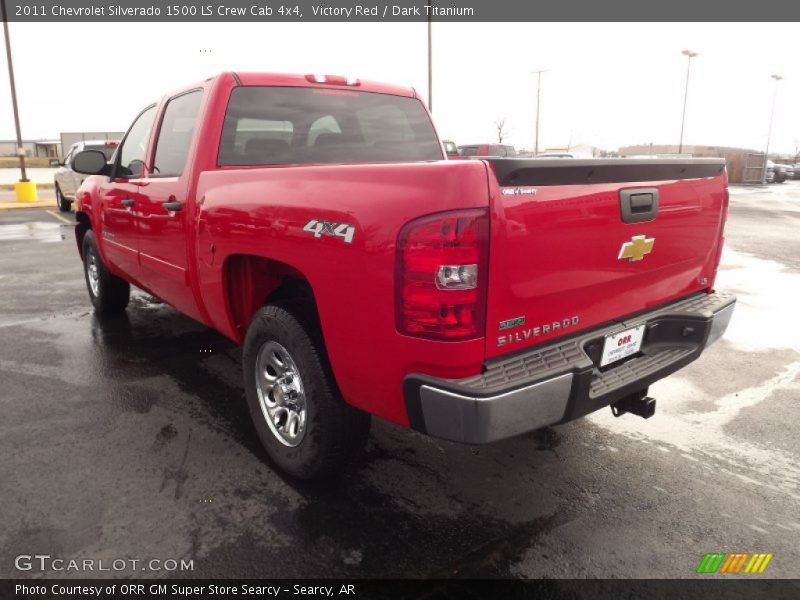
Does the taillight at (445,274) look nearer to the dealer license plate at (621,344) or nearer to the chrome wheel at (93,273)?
the dealer license plate at (621,344)

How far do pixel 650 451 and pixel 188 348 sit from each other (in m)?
3.58

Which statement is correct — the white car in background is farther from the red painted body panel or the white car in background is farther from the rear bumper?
the rear bumper

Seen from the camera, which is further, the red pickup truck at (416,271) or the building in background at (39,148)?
the building in background at (39,148)

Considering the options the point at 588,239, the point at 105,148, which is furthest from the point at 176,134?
the point at 105,148

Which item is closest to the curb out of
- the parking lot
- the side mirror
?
the side mirror

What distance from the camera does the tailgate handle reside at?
2.46 metres

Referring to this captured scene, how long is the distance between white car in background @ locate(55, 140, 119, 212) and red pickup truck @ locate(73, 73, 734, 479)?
38.5 feet

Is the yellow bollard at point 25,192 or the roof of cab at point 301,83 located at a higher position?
A: the roof of cab at point 301,83

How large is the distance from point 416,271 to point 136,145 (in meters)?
3.72

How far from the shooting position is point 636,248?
2576mm

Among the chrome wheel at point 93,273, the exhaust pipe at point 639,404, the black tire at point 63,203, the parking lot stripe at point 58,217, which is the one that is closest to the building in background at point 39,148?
the black tire at point 63,203

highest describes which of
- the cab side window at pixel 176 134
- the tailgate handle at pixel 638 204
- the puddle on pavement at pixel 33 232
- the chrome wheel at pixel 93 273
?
the cab side window at pixel 176 134

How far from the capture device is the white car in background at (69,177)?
14269 mm

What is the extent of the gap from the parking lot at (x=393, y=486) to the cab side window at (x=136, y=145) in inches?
58.3
